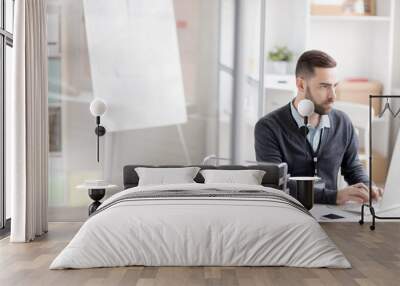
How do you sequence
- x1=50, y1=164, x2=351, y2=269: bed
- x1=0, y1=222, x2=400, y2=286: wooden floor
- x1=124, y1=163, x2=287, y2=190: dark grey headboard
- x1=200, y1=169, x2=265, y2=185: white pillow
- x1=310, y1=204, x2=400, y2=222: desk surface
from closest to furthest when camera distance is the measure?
x1=0, y1=222, x2=400, y2=286: wooden floor → x1=50, y1=164, x2=351, y2=269: bed → x1=200, y1=169, x2=265, y2=185: white pillow → x1=124, y1=163, x2=287, y2=190: dark grey headboard → x1=310, y1=204, x2=400, y2=222: desk surface

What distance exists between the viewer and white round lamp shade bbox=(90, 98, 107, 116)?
279 inches

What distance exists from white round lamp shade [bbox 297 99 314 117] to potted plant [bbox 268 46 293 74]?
46 centimetres

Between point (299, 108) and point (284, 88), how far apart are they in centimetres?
35

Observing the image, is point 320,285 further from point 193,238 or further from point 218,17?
point 218,17

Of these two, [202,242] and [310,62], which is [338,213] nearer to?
[310,62]

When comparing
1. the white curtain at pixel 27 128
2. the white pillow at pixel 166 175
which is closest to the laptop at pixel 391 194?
the white pillow at pixel 166 175

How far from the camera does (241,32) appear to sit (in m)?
7.43

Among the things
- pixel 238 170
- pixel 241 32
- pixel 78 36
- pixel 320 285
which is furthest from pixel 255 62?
pixel 320 285

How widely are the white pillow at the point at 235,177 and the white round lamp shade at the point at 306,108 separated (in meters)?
0.87

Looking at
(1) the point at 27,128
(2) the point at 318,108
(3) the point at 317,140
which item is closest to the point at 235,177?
(3) the point at 317,140

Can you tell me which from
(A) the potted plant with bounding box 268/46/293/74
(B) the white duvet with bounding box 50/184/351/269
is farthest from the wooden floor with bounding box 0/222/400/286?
(A) the potted plant with bounding box 268/46/293/74

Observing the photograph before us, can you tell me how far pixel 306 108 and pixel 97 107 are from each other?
7.22 feet

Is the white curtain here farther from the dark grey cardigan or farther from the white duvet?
the dark grey cardigan

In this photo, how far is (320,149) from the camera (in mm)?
7457
